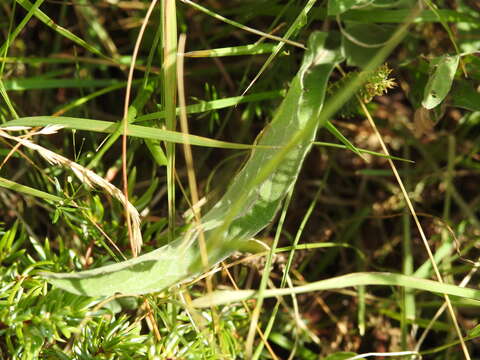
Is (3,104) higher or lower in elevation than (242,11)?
lower

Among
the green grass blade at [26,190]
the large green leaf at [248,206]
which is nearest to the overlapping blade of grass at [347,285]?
the large green leaf at [248,206]

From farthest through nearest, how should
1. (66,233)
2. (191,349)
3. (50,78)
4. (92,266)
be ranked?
(50,78) < (66,233) < (92,266) < (191,349)

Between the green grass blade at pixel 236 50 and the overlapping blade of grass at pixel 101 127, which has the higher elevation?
the green grass blade at pixel 236 50

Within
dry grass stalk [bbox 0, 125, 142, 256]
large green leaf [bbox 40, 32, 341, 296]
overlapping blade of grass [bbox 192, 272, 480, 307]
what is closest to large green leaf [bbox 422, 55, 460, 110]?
large green leaf [bbox 40, 32, 341, 296]

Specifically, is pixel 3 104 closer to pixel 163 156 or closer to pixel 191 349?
pixel 163 156

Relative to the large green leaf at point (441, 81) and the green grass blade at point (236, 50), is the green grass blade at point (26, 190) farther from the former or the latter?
the large green leaf at point (441, 81)

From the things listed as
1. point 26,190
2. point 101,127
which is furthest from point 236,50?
point 26,190

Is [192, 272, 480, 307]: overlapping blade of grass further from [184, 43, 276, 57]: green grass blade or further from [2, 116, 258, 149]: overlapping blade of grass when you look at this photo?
[184, 43, 276, 57]: green grass blade

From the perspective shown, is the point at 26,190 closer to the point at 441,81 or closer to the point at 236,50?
the point at 236,50

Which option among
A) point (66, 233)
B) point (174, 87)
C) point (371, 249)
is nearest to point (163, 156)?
point (174, 87)
